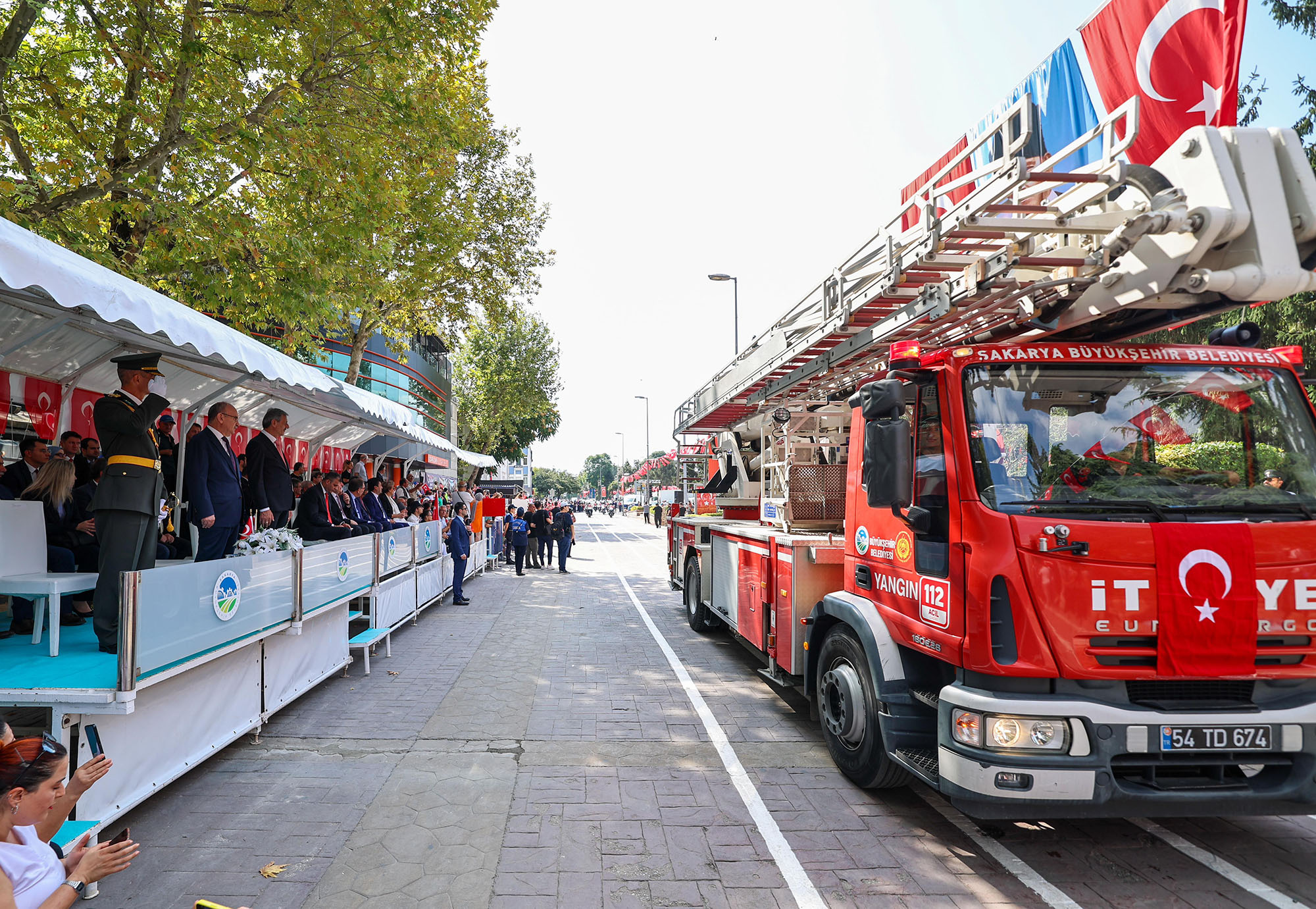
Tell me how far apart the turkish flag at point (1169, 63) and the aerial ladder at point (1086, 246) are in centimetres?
44

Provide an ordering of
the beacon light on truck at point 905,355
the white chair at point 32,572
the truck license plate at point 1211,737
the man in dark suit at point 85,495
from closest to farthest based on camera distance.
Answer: the truck license plate at point 1211,737 < the beacon light on truck at point 905,355 < the white chair at point 32,572 < the man in dark suit at point 85,495

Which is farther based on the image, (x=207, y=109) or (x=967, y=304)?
(x=207, y=109)

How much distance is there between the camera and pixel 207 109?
8055 millimetres

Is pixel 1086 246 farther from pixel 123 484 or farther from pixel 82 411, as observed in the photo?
pixel 82 411

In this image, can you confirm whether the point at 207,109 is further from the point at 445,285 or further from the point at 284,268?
the point at 445,285

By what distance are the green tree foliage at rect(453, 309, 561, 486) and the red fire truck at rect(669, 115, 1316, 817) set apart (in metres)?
31.8

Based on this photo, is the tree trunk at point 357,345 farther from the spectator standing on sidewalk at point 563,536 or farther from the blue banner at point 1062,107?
the blue banner at point 1062,107

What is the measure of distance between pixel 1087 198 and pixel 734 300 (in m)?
20.4

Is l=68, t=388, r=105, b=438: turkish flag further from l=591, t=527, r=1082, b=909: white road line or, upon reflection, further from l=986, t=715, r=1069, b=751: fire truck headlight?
l=986, t=715, r=1069, b=751: fire truck headlight

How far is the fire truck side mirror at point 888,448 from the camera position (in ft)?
12.6

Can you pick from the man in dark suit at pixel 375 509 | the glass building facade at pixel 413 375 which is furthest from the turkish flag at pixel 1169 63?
the glass building facade at pixel 413 375

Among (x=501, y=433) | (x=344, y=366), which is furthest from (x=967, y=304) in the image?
(x=501, y=433)

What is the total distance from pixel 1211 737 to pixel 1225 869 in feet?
3.55

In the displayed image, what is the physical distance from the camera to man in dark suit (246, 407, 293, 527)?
23.5 feet
